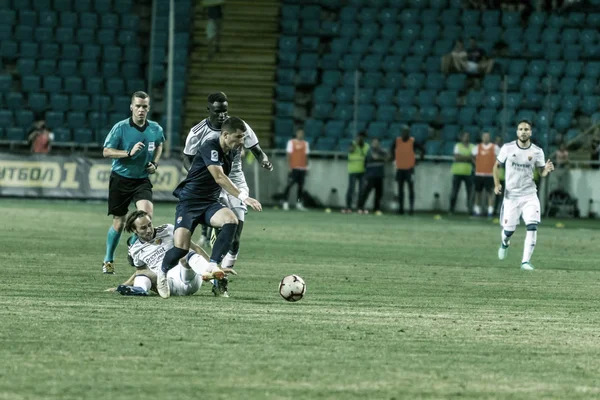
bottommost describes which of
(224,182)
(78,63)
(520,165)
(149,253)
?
(149,253)

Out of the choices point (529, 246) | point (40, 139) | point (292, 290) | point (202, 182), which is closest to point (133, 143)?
point (202, 182)

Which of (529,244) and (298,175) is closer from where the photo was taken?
(529,244)

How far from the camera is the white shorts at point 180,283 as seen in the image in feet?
42.6

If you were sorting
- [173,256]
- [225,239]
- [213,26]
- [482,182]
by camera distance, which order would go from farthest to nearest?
[213,26], [482,182], [225,239], [173,256]

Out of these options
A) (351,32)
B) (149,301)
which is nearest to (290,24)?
(351,32)

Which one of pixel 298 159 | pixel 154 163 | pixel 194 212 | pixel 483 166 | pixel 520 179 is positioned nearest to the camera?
pixel 194 212

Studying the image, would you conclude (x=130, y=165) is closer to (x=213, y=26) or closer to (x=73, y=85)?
(x=73, y=85)

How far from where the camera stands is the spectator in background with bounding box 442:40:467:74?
39.9 metres

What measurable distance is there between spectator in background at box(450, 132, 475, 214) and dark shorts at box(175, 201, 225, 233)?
22.3 m

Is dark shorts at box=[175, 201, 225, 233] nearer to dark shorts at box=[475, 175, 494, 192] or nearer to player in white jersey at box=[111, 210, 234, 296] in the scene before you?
player in white jersey at box=[111, 210, 234, 296]

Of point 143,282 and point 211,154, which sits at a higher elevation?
point 211,154

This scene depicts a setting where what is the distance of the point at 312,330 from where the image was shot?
34.2ft

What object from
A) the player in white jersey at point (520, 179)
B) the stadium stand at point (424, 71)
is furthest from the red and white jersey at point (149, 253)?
the stadium stand at point (424, 71)

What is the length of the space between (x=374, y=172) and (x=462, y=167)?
90.2 inches
